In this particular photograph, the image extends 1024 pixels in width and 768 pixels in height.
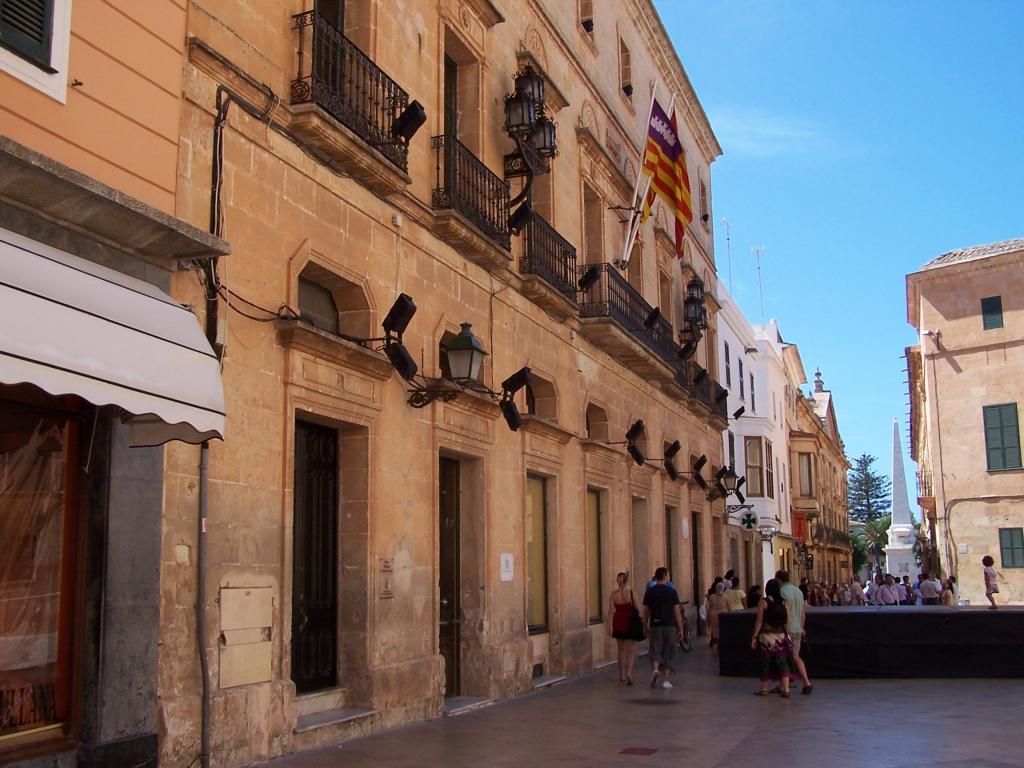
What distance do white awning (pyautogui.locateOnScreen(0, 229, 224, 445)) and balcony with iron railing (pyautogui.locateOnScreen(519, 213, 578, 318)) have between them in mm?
7798

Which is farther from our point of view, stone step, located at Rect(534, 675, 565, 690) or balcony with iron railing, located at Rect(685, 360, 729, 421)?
balcony with iron railing, located at Rect(685, 360, 729, 421)

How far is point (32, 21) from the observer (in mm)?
6566

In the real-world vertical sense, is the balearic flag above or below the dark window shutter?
above

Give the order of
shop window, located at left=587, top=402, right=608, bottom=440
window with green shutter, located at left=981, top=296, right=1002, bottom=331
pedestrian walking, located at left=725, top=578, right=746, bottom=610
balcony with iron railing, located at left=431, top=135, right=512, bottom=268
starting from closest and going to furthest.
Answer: balcony with iron railing, located at left=431, top=135, right=512, bottom=268
shop window, located at left=587, top=402, right=608, bottom=440
pedestrian walking, located at left=725, top=578, right=746, bottom=610
window with green shutter, located at left=981, top=296, right=1002, bottom=331

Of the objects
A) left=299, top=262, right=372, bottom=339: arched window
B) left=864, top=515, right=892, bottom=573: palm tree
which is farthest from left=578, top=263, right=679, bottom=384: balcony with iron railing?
left=864, top=515, right=892, bottom=573: palm tree

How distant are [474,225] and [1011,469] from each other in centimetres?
2685

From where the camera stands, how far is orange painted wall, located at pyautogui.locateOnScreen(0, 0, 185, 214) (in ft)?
21.6

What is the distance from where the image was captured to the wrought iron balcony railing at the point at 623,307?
17.3 meters

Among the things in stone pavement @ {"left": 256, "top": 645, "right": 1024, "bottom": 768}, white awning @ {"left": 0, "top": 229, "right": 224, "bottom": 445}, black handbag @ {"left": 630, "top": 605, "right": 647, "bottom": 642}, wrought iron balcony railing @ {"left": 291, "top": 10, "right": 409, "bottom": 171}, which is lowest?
stone pavement @ {"left": 256, "top": 645, "right": 1024, "bottom": 768}

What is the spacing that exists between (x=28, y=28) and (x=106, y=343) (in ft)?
6.77

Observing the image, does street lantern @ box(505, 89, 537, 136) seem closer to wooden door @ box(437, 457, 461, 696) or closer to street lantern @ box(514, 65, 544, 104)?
street lantern @ box(514, 65, 544, 104)

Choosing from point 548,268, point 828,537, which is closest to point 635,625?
point 548,268

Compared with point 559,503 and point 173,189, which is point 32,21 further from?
point 559,503

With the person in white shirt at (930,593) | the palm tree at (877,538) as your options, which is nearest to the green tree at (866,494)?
the palm tree at (877,538)
